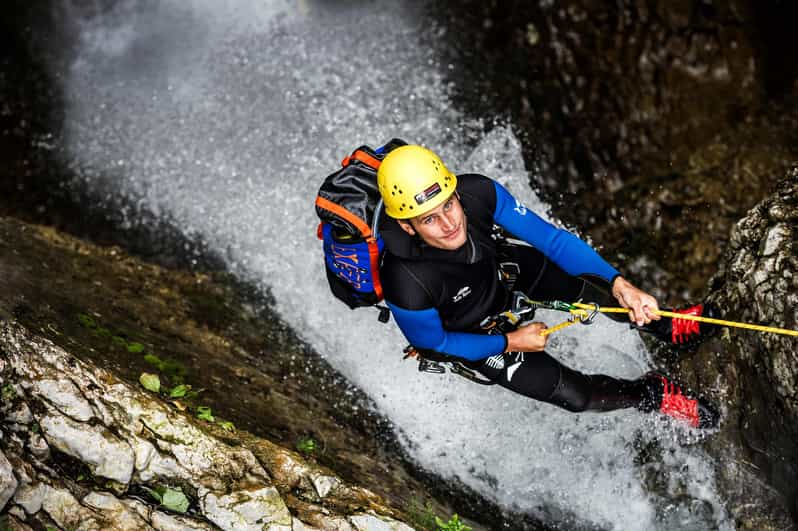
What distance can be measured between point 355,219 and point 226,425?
1563 millimetres

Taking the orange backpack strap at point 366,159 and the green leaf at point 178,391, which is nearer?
the orange backpack strap at point 366,159

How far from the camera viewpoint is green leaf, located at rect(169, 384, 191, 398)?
448 cm

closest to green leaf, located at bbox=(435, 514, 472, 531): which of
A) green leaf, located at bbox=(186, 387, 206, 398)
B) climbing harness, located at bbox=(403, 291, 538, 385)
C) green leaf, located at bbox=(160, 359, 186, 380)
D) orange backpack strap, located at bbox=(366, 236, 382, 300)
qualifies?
climbing harness, located at bbox=(403, 291, 538, 385)

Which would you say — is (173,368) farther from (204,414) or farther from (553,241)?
(553,241)

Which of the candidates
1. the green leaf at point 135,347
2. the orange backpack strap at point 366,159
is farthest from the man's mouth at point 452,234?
the green leaf at point 135,347

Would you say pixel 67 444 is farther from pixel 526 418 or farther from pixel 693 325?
pixel 693 325

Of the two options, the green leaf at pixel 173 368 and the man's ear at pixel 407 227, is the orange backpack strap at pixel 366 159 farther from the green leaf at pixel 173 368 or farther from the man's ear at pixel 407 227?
the green leaf at pixel 173 368

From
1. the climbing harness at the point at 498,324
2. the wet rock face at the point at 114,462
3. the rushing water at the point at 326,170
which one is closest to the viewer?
the wet rock face at the point at 114,462

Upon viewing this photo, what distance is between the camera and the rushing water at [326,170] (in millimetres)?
5414

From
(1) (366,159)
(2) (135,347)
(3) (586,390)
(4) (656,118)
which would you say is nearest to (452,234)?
(1) (366,159)

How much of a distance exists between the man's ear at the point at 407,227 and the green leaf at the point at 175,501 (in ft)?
6.43

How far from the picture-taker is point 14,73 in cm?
807

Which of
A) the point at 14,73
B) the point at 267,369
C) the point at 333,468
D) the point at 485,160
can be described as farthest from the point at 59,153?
the point at 333,468

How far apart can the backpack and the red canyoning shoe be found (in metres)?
2.24
